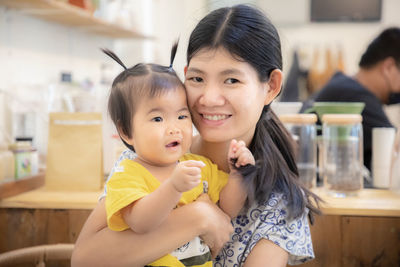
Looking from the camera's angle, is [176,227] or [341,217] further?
[341,217]

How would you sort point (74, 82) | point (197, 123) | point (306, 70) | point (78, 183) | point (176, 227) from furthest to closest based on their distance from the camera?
point (306, 70)
point (74, 82)
point (78, 183)
point (197, 123)
point (176, 227)

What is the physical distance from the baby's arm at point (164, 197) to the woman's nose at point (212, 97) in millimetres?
225

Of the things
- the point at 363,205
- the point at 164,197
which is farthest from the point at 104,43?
the point at 164,197

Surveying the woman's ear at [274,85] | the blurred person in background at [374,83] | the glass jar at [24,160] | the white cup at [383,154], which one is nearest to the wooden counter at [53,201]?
the glass jar at [24,160]

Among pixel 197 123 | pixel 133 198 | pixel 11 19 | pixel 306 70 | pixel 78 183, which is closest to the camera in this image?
pixel 133 198

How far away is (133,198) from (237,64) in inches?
16.2

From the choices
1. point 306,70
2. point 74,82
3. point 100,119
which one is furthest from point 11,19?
point 306,70

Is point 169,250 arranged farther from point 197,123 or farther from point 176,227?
point 197,123

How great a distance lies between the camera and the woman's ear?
1104 mm

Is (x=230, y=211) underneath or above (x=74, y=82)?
underneath

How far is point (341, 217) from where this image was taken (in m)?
1.34

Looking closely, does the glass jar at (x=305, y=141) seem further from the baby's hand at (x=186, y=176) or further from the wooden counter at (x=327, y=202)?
the baby's hand at (x=186, y=176)

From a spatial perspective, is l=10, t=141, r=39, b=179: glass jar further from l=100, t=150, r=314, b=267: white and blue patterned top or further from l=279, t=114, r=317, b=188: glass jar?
l=279, t=114, r=317, b=188: glass jar

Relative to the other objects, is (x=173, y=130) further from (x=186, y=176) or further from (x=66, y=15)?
(x=66, y=15)
